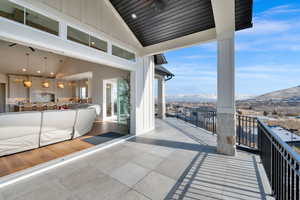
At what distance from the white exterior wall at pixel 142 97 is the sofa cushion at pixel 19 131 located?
254 centimetres

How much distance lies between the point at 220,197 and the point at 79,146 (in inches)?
128

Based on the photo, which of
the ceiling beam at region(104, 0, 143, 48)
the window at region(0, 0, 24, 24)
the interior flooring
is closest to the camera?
the window at region(0, 0, 24, 24)

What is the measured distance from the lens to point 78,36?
9.06 feet

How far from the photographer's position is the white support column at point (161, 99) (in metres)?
7.83

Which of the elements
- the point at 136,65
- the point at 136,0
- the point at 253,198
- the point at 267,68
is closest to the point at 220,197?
the point at 253,198

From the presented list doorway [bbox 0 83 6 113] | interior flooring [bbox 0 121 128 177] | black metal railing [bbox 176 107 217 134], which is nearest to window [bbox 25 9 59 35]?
interior flooring [bbox 0 121 128 177]

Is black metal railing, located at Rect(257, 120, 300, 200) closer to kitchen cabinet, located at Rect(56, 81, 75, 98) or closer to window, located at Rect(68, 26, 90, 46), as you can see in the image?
window, located at Rect(68, 26, 90, 46)

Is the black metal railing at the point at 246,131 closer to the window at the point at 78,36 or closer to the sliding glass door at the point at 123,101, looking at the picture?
the sliding glass door at the point at 123,101

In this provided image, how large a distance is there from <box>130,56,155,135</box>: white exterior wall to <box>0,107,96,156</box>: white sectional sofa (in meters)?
1.67

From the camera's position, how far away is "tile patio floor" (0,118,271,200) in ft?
5.39

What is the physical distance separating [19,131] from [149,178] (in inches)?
120

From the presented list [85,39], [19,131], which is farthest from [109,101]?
[85,39]

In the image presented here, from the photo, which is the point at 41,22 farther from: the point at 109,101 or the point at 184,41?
the point at 109,101

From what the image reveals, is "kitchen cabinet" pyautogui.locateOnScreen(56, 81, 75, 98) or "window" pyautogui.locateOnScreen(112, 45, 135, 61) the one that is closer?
"window" pyautogui.locateOnScreen(112, 45, 135, 61)
